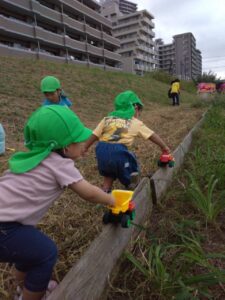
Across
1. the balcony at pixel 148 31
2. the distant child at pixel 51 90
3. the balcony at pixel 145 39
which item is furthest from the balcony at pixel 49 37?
the balcony at pixel 148 31

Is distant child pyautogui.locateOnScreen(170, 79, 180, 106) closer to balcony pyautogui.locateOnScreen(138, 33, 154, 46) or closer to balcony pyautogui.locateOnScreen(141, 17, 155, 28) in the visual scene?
balcony pyautogui.locateOnScreen(138, 33, 154, 46)

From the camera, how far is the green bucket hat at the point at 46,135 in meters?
1.66

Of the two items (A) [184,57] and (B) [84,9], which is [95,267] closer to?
(B) [84,9]

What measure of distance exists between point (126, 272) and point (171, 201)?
3.81ft

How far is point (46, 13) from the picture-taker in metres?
40.3

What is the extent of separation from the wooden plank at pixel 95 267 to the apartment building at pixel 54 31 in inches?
1135

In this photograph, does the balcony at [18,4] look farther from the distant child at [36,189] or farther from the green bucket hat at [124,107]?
the distant child at [36,189]

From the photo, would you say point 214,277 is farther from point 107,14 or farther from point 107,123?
point 107,14

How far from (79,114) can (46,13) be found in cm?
3325

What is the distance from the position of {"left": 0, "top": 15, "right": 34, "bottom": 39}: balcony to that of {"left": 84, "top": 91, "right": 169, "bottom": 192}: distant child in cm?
3216

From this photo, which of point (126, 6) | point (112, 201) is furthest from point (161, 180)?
point (126, 6)

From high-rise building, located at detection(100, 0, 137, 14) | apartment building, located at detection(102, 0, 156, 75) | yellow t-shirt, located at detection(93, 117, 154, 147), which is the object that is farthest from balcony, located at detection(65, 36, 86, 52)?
high-rise building, located at detection(100, 0, 137, 14)

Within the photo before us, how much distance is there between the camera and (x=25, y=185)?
166 centimetres

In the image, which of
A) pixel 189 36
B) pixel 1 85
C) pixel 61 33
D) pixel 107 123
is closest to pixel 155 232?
pixel 107 123
